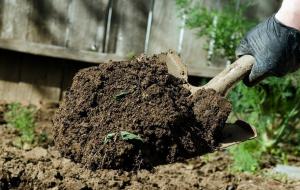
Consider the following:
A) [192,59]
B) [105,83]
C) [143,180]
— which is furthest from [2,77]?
[105,83]

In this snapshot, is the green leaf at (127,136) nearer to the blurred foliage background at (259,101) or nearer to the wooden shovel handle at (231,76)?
the wooden shovel handle at (231,76)

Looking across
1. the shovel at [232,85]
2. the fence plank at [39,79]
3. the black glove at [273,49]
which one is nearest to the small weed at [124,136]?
the shovel at [232,85]

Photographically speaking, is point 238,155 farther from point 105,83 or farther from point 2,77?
point 2,77

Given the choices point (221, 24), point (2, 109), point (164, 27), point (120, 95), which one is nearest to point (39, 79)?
point (2, 109)

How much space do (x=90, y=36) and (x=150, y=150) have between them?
8.76ft

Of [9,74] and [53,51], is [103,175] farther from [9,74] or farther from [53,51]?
[9,74]

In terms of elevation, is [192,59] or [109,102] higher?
[192,59]

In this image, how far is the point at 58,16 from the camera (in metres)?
5.33

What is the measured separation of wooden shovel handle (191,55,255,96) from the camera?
3102 millimetres

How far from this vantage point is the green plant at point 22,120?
179 inches

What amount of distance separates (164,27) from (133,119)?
265 cm

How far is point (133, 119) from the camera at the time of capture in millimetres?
2881

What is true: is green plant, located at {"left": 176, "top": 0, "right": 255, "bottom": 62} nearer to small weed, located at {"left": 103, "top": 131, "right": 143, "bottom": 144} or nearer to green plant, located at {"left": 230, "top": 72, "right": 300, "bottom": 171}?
green plant, located at {"left": 230, "top": 72, "right": 300, "bottom": 171}

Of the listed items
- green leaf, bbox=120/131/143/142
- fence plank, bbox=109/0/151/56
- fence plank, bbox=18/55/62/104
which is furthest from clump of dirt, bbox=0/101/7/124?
green leaf, bbox=120/131/143/142
